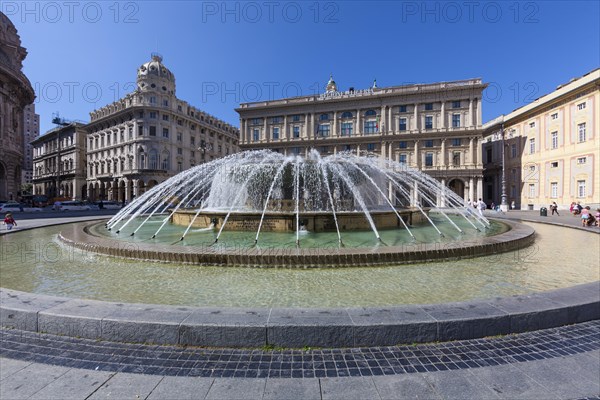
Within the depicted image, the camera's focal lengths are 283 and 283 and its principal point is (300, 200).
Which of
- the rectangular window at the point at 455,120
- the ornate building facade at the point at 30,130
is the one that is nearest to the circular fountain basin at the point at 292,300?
the rectangular window at the point at 455,120

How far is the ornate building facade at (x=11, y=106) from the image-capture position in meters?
40.6

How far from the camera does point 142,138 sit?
54.8 m

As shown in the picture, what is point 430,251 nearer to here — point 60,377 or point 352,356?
point 352,356

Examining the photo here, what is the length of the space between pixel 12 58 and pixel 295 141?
4812 cm

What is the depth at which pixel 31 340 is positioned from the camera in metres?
3.42

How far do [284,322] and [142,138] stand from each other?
201ft

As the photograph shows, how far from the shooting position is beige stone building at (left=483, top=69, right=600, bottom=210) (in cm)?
2983

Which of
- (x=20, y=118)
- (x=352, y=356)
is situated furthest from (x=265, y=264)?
(x=20, y=118)

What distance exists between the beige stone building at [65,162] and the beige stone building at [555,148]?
289 ft

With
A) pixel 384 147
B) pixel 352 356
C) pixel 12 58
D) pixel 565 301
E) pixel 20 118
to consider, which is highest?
pixel 12 58

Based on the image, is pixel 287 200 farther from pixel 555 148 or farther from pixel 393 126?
pixel 393 126

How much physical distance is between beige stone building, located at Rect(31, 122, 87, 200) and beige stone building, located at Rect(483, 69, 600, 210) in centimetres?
8813

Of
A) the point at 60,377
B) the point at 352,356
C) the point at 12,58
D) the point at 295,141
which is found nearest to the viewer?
the point at 60,377

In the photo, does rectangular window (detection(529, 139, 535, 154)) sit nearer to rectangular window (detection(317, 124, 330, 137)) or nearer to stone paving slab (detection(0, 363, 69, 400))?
rectangular window (detection(317, 124, 330, 137))
